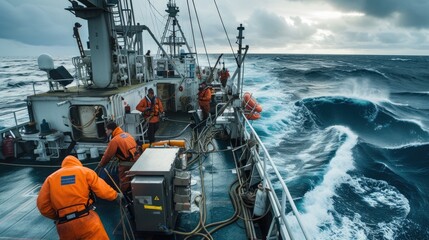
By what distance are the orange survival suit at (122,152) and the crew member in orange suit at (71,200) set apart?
1.12 meters

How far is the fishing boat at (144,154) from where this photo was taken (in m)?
3.69

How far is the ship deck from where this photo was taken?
13.3ft

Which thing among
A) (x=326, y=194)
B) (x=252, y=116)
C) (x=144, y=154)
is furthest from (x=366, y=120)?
(x=144, y=154)

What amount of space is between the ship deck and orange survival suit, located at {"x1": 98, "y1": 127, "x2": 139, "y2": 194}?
2.45 ft

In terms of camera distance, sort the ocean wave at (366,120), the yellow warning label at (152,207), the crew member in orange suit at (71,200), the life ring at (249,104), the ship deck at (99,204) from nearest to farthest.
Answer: the crew member in orange suit at (71,200) → the yellow warning label at (152,207) → the ship deck at (99,204) → the life ring at (249,104) → the ocean wave at (366,120)

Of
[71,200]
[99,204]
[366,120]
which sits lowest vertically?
[366,120]

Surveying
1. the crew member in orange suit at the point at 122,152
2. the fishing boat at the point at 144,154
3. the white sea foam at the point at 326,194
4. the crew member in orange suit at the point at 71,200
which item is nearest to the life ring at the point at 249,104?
the fishing boat at the point at 144,154

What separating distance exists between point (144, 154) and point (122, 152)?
0.46 meters

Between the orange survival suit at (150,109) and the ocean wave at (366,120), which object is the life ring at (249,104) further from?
the ocean wave at (366,120)

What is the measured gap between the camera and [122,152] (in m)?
4.18

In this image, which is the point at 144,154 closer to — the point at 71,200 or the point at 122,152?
the point at 122,152

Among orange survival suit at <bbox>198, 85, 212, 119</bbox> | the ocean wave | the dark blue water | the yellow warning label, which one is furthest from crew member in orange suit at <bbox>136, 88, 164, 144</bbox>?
the ocean wave

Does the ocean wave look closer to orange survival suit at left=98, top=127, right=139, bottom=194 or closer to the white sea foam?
the white sea foam

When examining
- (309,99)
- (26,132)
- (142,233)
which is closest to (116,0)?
(26,132)
